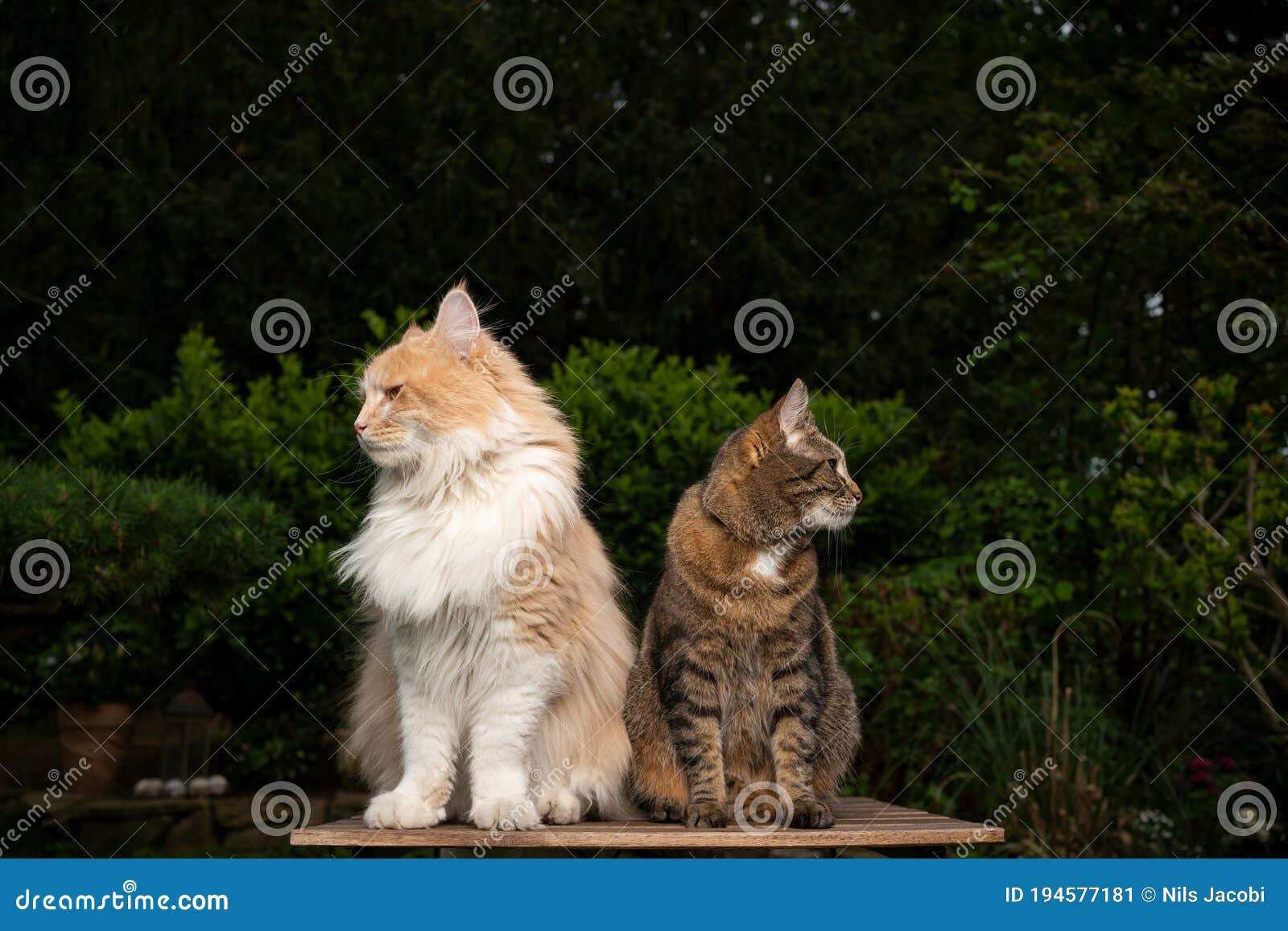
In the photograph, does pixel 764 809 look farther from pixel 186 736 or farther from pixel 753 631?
pixel 186 736

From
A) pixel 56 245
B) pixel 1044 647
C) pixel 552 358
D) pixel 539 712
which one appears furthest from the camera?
pixel 56 245

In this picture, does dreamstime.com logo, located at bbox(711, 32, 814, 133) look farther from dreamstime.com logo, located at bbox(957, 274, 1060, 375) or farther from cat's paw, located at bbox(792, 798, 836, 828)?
cat's paw, located at bbox(792, 798, 836, 828)

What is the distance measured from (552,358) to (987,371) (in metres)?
3.52

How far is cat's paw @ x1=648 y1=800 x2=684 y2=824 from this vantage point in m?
3.41

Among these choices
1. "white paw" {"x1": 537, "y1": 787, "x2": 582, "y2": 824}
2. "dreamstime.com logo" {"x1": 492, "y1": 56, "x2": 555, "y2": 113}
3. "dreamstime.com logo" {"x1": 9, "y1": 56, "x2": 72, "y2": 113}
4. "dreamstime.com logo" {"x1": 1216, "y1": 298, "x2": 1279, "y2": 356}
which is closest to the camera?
"white paw" {"x1": 537, "y1": 787, "x2": 582, "y2": 824}

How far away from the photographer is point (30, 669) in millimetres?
7250

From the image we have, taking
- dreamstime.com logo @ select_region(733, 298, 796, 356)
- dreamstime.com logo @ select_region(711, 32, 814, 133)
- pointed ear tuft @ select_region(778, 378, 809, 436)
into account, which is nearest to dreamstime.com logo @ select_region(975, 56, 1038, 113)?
dreamstime.com logo @ select_region(711, 32, 814, 133)

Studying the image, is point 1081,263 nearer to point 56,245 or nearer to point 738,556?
point 738,556

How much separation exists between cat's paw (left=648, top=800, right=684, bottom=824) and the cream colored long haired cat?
5.3 inches

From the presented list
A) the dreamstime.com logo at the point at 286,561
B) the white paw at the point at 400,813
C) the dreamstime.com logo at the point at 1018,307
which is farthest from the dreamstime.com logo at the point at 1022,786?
the dreamstime.com logo at the point at 286,561

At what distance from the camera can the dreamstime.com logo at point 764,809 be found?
3.16m

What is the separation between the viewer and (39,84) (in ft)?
28.8
